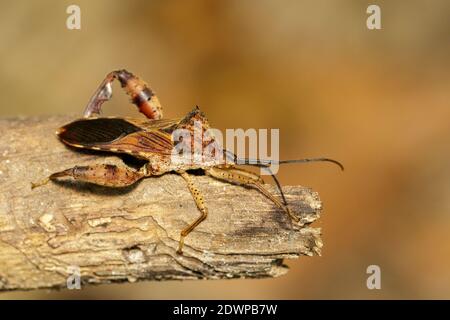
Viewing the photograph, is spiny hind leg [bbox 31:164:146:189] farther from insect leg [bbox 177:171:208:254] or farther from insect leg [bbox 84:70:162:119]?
insect leg [bbox 84:70:162:119]

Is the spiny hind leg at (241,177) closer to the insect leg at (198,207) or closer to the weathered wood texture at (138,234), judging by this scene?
the weathered wood texture at (138,234)

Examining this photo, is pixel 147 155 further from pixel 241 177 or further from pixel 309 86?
pixel 309 86

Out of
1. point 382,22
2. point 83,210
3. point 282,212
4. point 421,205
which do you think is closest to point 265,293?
point 421,205

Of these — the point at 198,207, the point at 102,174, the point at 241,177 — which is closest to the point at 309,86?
the point at 241,177

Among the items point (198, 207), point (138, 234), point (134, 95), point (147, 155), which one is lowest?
point (138, 234)

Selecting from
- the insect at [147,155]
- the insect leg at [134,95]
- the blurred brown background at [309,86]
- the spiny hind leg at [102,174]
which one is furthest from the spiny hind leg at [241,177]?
the blurred brown background at [309,86]

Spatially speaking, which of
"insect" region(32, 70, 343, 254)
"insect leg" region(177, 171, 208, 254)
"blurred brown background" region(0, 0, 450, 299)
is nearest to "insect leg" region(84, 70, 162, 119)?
"insect" region(32, 70, 343, 254)

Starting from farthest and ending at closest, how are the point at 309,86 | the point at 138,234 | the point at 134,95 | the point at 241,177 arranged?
the point at 309,86 → the point at 134,95 → the point at 241,177 → the point at 138,234

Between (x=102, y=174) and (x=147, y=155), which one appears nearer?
(x=102, y=174)

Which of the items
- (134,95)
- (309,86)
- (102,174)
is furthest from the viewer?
(309,86)
